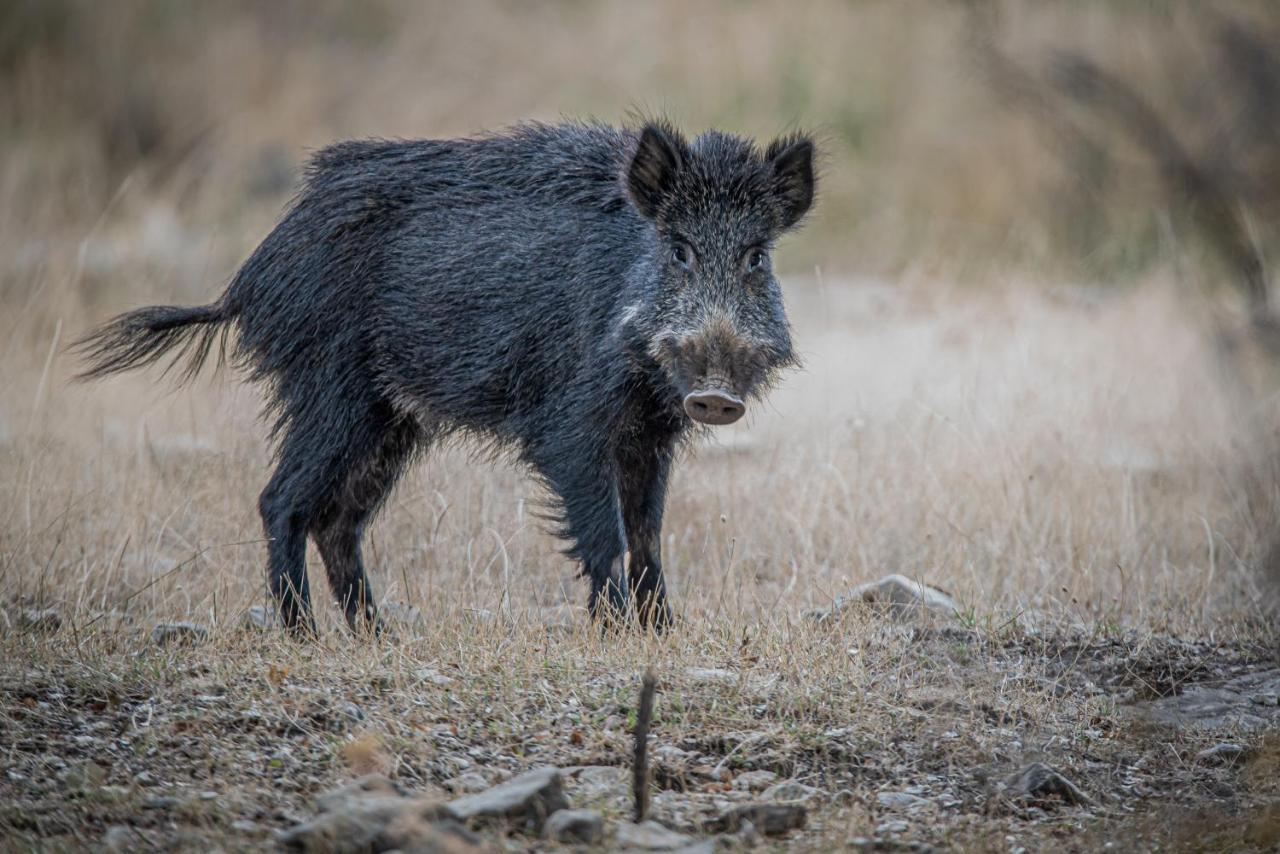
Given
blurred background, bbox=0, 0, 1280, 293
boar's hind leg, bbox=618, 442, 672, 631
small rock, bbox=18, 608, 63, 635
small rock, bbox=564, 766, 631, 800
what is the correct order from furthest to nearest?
1. blurred background, bbox=0, 0, 1280, 293
2. boar's hind leg, bbox=618, 442, 672, 631
3. small rock, bbox=18, 608, 63, 635
4. small rock, bbox=564, 766, 631, 800

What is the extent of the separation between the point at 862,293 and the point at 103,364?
255 inches

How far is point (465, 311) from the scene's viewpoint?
200 inches

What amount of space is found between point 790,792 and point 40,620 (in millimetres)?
2650

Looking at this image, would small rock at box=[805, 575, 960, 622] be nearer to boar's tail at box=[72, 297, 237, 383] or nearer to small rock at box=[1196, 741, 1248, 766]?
small rock at box=[1196, 741, 1248, 766]

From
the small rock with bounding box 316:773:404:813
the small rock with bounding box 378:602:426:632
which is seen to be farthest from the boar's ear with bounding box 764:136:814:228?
the small rock with bounding box 316:773:404:813

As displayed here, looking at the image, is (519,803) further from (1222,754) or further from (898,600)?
(898,600)

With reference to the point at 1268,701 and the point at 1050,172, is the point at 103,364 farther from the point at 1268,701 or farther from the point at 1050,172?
the point at 1050,172

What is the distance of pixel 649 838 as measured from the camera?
2830 mm

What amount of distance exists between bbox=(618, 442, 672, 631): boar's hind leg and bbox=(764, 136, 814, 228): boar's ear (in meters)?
0.90

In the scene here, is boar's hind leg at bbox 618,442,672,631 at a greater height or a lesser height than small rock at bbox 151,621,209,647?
greater

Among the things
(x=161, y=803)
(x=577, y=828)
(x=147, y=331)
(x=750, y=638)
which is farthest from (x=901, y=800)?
(x=147, y=331)

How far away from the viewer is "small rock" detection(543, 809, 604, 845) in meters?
2.79

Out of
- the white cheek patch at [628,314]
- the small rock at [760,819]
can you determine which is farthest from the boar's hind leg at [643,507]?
the small rock at [760,819]

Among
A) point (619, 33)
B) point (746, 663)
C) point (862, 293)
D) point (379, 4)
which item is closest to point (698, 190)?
point (746, 663)
